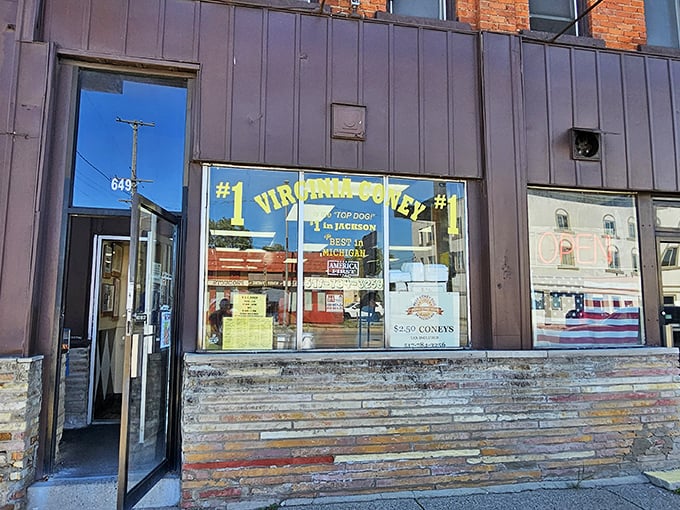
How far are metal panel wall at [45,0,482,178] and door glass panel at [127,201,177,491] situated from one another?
84cm

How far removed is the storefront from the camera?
3.89 m

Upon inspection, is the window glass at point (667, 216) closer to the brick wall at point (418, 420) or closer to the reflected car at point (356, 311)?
the brick wall at point (418, 420)

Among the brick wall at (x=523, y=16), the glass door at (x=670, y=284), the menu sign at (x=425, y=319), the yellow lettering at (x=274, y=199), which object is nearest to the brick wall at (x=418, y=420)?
the menu sign at (x=425, y=319)

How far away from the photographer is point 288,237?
171 inches

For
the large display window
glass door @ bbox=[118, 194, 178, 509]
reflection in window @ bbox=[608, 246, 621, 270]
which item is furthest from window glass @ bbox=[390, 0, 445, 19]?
glass door @ bbox=[118, 194, 178, 509]

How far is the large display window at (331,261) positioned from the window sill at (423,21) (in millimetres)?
1583

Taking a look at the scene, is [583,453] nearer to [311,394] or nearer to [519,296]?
[519,296]

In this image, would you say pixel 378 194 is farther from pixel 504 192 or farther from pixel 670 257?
pixel 670 257

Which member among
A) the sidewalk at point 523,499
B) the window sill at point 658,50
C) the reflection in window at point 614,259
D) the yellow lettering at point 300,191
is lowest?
the sidewalk at point 523,499

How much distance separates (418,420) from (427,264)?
145cm

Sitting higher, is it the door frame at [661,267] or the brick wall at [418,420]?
the door frame at [661,267]

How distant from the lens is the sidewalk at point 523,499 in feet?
12.4

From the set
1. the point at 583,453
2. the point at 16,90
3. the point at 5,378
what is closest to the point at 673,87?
the point at 583,453

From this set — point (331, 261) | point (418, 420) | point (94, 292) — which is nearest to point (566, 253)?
point (418, 420)
